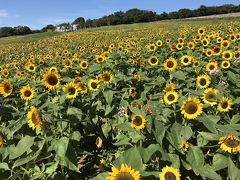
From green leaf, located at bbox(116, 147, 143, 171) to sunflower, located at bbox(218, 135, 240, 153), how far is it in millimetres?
968

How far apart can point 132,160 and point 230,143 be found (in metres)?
1.09

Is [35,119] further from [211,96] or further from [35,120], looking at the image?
[211,96]

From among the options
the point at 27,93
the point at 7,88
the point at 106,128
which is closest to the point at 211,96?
the point at 106,128

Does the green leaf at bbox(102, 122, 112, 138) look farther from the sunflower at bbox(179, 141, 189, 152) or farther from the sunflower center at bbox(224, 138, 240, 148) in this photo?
the sunflower center at bbox(224, 138, 240, 148)

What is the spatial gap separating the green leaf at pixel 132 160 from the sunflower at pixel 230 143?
0.97 metres

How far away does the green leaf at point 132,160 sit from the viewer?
128 inches

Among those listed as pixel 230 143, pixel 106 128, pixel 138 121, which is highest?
pixel 138 121

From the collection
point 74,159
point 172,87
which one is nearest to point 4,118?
point 74,159

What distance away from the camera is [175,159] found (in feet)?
13.1

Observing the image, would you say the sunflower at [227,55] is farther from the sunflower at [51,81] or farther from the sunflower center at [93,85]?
the sunflower at [51,81]

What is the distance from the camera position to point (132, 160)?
131 inches

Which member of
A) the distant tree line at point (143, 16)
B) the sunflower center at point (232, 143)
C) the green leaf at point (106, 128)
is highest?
the sunflower center at point (232, 143)

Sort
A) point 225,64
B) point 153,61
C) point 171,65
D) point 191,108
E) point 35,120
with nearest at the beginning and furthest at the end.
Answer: point 191,108 < point 35,120 < point 225,64 < point 171,65 < point 153,61

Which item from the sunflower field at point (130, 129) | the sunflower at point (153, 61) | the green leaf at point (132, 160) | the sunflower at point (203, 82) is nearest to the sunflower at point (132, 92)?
the sunflower field at point (130, 129)
